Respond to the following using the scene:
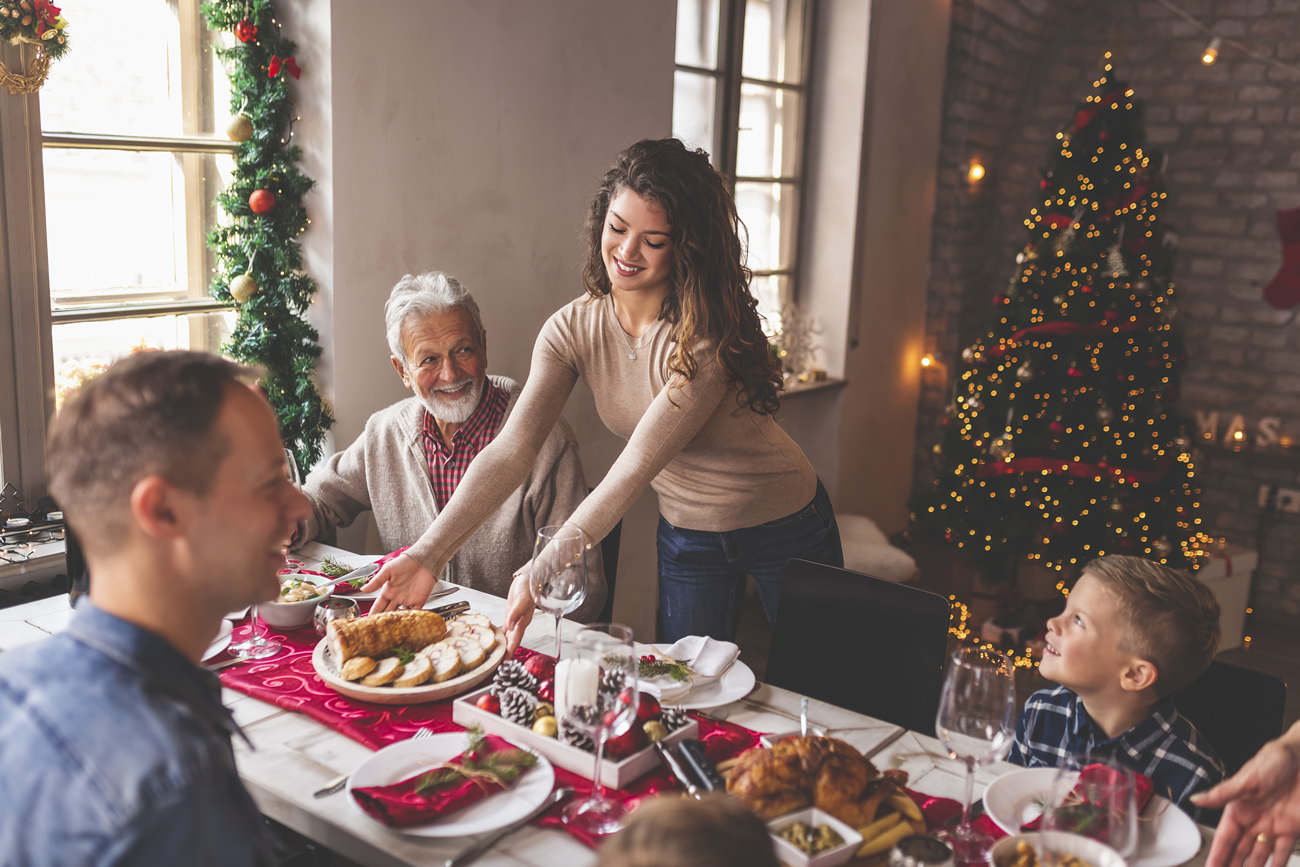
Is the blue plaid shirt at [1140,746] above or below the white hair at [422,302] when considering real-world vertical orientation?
below

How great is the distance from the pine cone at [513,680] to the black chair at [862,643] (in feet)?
1.91

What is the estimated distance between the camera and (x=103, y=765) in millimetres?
816

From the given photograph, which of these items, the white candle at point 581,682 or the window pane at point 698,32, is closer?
the white candle at point 581,682

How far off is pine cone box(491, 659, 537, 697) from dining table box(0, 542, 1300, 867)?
20cm

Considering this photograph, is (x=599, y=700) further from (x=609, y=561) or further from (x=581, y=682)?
(x=609, y=561)

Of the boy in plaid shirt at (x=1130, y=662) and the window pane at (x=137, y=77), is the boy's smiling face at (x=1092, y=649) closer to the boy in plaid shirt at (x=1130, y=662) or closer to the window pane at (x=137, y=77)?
the boy in plaid shirt at (x=1130, y=662)

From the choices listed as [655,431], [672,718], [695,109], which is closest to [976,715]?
[672,718]

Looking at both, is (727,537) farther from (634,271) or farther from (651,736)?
(651,736)

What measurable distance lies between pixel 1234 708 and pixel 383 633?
53.1 inches

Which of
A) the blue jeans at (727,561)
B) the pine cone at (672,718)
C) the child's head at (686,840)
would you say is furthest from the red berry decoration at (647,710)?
the blue jeans at (727,561)

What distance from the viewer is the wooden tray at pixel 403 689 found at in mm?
1557

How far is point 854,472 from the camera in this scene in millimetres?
4711

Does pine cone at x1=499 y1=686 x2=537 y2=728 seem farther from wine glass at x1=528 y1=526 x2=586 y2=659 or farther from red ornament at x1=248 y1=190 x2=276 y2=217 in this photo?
red ornament at x1=248 y1=190 x2=276 y2=217

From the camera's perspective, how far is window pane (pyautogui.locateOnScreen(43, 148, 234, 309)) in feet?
7.73
